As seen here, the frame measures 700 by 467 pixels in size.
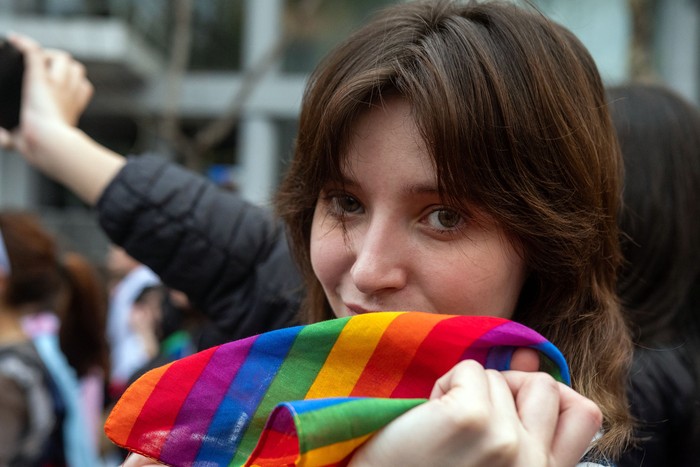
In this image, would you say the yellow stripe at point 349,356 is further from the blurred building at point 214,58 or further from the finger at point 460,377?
the blurred building at point 214,58

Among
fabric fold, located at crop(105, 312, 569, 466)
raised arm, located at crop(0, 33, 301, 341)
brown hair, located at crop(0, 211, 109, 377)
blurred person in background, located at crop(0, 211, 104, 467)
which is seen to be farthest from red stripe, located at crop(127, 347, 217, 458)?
brown hair, located at crop(0, 211, 109, 377)

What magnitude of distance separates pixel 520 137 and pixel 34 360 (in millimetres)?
2642

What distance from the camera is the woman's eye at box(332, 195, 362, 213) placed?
1150 mm

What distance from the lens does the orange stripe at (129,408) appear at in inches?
39.7

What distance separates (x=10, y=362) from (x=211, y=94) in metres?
9.93

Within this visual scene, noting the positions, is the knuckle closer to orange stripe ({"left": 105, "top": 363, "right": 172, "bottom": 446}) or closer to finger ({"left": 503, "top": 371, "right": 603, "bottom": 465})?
finger ({"left": 503, "top": 371, "right": 603, "bottom": 465})

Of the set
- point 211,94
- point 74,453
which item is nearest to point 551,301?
point 74,453

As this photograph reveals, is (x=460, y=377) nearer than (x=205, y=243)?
Yes

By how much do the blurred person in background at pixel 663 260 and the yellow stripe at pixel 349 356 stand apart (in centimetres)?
95

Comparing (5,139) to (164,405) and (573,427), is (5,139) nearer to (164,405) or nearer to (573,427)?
(164,405)

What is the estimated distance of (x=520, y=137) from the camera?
108 cm

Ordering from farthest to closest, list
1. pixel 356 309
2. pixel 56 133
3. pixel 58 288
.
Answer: pixel 58 288, pixel 56 133, pixel 356 309

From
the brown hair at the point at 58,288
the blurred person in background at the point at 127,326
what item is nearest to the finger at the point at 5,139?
the brown hair at the point at 58,288

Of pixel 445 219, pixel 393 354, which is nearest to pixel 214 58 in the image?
pixel 445 219
